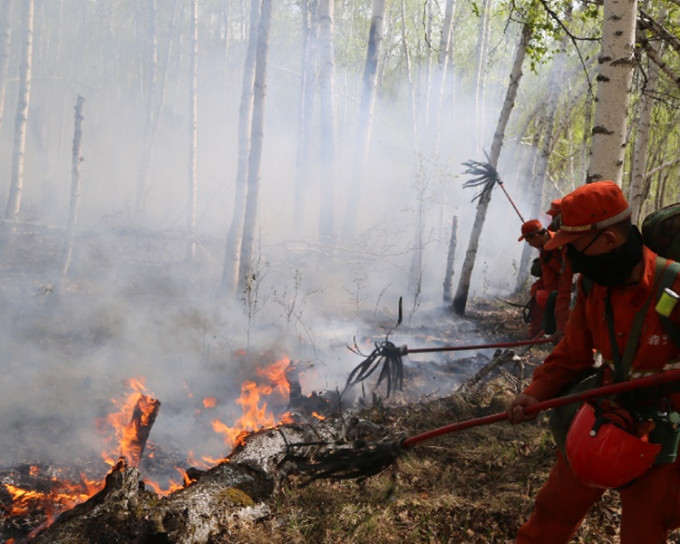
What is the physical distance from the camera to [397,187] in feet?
92.0

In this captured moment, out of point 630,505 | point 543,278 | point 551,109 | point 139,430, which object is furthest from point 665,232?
point 551,109

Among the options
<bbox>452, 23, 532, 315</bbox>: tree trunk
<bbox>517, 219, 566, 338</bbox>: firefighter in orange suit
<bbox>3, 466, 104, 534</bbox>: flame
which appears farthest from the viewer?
<bbox>452, 23, 532, 315</bbox>: tree trunk

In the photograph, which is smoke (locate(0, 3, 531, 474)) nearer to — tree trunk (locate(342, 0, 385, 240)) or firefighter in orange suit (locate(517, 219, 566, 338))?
tree trunk (locate(342, 0, 385, 240))

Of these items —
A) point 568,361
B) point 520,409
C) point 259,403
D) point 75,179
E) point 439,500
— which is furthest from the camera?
point 75,179

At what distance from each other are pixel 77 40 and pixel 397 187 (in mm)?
24033

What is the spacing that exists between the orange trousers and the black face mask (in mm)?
792

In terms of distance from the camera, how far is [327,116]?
14.7 metres

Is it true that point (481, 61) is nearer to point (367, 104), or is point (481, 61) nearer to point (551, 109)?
point (367, 104)

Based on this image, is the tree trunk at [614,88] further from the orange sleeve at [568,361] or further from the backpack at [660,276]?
the orange sleeve at [568,361]

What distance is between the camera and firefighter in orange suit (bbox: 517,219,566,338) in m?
5.23

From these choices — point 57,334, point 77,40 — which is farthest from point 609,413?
point 77,40

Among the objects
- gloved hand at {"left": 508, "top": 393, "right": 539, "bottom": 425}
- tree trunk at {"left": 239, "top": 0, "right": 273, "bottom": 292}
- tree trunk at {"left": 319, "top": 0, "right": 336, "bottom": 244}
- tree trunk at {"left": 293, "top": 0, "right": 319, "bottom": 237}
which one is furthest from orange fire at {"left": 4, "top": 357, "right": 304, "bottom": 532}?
tree trunk at {"left": 293, "top": 0, "right": 319, "bottom": 237}

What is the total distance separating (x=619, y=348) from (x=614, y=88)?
291cm

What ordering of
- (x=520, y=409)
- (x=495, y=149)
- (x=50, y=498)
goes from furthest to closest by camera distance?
(x=495, y=149) < (x=50, y=498) < (x=520, y=409)
